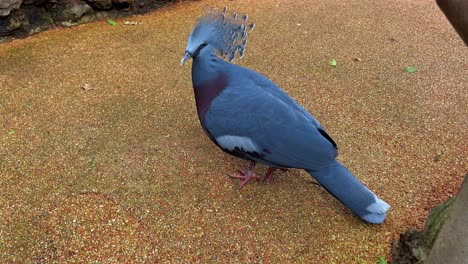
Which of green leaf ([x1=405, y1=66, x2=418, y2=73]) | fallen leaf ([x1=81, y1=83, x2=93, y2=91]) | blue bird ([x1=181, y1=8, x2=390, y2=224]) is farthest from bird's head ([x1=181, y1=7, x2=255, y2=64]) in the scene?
green leaf ([x1=405, y1=66, x2=418, y2=73])

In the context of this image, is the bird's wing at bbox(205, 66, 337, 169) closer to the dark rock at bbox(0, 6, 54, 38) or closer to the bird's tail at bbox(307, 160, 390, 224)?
the bird's tail at bbox(307, 160, 390, 224)

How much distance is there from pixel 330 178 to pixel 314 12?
2.43m

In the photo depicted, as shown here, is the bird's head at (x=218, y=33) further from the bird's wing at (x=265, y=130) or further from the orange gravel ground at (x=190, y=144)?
the orange gravel ground at (x=190, y=144)

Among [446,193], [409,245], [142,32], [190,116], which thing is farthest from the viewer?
[142,32]

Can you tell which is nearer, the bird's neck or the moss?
the moss

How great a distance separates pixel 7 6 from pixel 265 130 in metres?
2.22

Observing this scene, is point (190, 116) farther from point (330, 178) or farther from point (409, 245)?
point (409, 245)

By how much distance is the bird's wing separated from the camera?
5.86 feet

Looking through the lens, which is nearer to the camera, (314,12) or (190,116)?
(190,116)

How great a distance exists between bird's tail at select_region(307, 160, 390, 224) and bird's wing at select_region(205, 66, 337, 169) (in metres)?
0.05

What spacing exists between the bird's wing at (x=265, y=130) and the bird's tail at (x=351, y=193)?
0.05 m

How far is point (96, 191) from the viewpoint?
1.96 m

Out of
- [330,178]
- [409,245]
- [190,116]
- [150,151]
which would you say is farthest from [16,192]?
[409,245]

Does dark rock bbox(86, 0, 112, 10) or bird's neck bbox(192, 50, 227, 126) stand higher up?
bird's neck bbox(192, 50, 227, 126)
